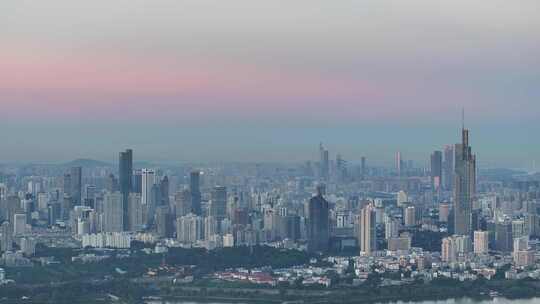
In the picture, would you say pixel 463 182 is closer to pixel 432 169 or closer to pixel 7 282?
pixel 432 169

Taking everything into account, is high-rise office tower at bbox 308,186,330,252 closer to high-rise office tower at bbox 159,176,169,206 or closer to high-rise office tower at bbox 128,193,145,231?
high-rise office tower at bbox 128,193,145,231

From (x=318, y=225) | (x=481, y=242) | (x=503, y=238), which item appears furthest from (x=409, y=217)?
(x=481, y=242)

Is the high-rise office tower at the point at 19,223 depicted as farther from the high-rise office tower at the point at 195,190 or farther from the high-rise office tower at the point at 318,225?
the high-rise office tower at the point at 318,225

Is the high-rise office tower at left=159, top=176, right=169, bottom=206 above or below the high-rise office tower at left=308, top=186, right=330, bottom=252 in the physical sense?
above

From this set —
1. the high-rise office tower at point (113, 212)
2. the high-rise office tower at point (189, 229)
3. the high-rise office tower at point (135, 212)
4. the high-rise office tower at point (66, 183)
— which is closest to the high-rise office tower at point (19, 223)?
the high-rise office tower at point (113, 212)

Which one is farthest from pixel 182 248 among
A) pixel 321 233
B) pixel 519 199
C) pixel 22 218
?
pixel 519 199

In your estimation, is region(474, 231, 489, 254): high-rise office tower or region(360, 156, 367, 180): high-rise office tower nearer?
region(474, 231, 489, 254): high-rise office tower

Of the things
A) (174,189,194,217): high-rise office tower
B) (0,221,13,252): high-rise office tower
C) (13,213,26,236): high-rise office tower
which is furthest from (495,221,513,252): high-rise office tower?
(13,213,26,236): high-rise office tower
